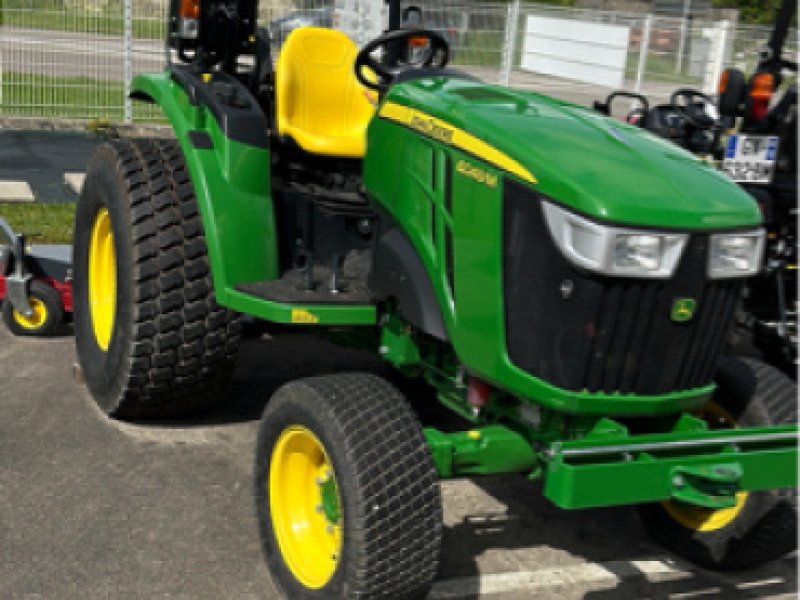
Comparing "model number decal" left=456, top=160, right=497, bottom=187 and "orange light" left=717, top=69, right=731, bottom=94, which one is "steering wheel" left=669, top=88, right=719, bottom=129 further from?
"model number decal" left=456, top=160, right=497, bottom=187

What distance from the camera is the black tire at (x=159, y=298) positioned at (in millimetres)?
3818

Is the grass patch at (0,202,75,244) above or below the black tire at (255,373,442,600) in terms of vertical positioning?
below

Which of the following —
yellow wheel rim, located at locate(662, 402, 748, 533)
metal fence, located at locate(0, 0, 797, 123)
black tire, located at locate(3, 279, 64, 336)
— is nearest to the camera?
yellow wheel rim, located at locate(662, 402, 748, 533)

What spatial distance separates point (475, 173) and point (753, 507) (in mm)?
1434

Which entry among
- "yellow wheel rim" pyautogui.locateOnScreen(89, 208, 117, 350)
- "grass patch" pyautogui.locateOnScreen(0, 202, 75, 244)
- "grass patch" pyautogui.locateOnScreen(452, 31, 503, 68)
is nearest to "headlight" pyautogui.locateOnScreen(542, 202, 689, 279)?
"yellow wheel rim" pyautogui.locateOnScreen(89, 208, 117, 350)

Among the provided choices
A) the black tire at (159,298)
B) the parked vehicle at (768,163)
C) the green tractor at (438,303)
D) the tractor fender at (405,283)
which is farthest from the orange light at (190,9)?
the parked vehicle at (768,163)

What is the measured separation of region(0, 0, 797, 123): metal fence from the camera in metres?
9.34

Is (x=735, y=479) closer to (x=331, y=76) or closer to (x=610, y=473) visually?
(x=610, y=473)

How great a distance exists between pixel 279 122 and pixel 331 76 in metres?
0.36

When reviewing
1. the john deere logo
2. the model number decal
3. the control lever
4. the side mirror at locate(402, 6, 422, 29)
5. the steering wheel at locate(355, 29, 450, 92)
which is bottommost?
the control lever

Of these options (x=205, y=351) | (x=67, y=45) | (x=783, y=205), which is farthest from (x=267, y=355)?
(x=67, y=45)

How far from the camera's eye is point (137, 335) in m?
3.83

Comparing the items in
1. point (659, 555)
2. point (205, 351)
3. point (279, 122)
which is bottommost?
point (659, 555)

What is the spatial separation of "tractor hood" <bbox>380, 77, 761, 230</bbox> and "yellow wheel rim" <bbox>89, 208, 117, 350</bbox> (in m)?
1.68
